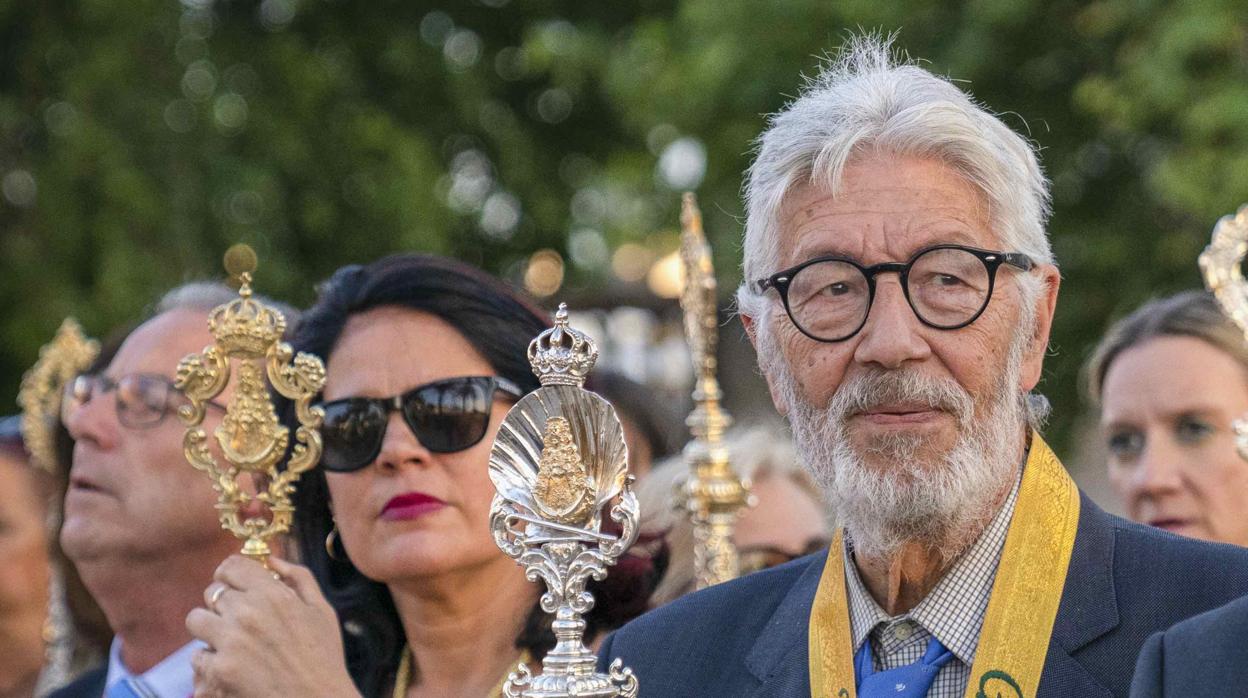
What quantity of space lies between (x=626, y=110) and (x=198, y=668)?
20.9ft

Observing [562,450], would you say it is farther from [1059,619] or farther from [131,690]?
[131,690]

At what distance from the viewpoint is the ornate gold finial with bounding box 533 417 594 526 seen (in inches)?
105

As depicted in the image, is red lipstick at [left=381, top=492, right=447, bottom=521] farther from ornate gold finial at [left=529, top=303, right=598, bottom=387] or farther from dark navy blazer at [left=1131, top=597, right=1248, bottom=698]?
dark navy blazer at [left=1131, top=597, right=1248, bottom=698]

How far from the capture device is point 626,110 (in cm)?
956

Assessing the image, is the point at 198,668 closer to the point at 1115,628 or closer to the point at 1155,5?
the point at 1115,628

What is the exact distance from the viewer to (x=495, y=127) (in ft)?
36.2

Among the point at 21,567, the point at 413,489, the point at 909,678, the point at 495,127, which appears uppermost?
the point at 495,127

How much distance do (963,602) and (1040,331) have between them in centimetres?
50

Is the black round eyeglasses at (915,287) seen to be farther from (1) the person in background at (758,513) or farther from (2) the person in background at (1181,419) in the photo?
(1) the person in background at (758,513)

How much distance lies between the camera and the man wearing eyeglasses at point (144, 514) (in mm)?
4445

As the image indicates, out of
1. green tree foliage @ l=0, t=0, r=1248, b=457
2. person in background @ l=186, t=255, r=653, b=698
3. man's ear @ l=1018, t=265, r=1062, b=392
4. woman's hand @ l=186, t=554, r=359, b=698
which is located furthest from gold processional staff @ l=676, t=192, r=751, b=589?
green tree foliage @ l=0, t=0, r=1248, b=457

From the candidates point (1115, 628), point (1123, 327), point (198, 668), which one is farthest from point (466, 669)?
point (1123, 327)

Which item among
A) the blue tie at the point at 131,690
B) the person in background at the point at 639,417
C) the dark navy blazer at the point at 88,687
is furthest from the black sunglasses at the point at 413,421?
the person in background at the point at 639,417

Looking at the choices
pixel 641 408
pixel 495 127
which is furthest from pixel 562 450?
pixel 495 127
